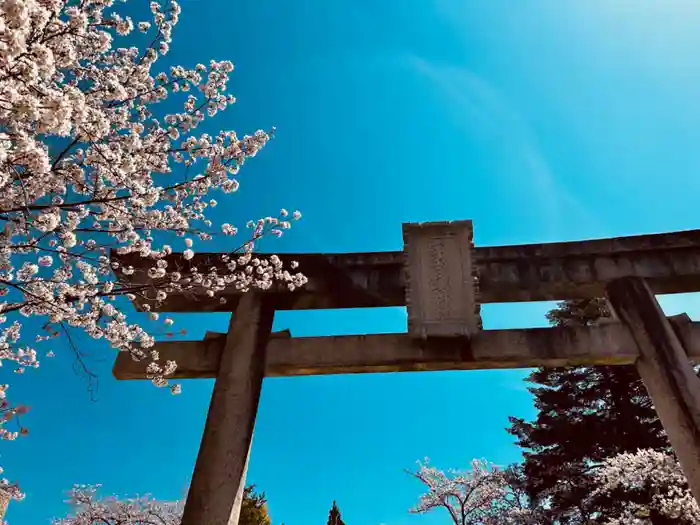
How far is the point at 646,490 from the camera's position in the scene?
14.4 meters

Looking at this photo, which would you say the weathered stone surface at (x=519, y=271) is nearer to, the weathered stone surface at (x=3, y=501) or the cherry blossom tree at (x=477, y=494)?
the weathered stone surface at (x=3, y=501)

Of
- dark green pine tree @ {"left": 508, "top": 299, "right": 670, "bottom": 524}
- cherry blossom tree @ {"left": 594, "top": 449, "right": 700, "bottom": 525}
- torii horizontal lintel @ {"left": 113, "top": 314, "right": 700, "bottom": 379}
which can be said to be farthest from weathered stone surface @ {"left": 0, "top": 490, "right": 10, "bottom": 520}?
dark green pine tree @ {"left": 508, "top": 299, "right": 670, "bottom": 524}

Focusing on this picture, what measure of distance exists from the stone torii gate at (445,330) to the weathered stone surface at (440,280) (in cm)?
1

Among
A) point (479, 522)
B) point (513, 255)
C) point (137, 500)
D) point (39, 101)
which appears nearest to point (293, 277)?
point (513, 255)

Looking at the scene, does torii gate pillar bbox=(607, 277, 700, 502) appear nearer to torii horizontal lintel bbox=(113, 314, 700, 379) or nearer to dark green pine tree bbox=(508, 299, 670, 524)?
torii horizontal lintel bbox=(113, 314, 700, 379)

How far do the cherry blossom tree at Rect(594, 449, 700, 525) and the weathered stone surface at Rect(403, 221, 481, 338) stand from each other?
10653mm

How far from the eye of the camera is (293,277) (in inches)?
247

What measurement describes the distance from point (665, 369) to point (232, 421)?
4.75 m

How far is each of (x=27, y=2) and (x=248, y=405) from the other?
4132 millimetres

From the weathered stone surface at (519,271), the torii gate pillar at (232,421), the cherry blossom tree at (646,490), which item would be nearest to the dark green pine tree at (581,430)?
the cherry blossom tree at (646,490)

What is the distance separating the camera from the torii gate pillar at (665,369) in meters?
4.93

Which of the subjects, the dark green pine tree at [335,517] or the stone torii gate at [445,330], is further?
the dark green pine tree at [335,517]

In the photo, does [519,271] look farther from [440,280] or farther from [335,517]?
[335,517]

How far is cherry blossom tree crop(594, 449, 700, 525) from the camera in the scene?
1261cm
